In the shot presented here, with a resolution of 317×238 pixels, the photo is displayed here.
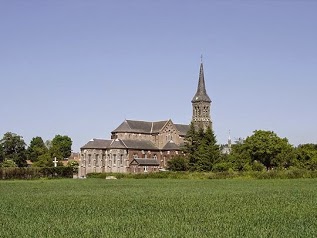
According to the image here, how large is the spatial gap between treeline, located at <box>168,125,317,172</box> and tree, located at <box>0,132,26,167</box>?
51687 mm

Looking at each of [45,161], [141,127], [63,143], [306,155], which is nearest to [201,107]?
[141,127]

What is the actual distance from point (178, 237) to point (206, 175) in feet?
219

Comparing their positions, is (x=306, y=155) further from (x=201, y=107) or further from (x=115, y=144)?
(x=115, y=144)

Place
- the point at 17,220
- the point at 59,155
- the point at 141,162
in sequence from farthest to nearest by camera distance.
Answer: the point at 59,155 < the point at 141,162 < the point at 17,220

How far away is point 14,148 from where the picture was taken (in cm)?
14300

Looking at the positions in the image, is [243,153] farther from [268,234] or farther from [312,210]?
[268,234]

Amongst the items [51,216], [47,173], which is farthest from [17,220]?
[47,173]

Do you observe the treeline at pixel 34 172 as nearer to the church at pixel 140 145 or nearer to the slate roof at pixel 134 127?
the church at pixel 140 145

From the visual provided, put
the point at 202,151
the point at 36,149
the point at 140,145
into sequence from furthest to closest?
the point at 36,149, the point at 140,145, the point at 202,151

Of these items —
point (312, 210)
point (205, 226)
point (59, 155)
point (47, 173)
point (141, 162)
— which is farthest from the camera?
point (59, 155)

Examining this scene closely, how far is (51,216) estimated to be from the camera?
2077 cm

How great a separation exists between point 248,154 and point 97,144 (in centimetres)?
4036

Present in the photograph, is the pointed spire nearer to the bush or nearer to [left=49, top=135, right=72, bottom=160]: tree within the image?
the bush

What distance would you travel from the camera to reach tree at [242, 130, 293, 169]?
105 metres
